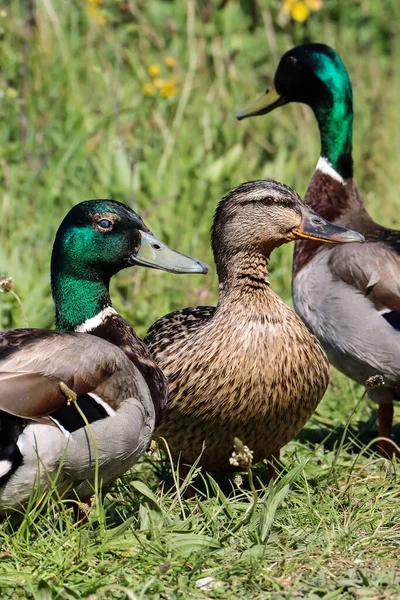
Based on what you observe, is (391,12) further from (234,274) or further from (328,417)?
(234,274)

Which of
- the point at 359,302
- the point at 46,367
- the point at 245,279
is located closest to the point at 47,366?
the point at 46,367

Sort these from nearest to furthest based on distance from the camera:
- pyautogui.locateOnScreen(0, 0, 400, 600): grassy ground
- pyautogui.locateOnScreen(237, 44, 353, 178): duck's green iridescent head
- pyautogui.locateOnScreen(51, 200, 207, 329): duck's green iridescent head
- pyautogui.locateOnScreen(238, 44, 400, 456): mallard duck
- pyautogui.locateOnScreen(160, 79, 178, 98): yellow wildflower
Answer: pyautogui.locateOnScreen(0, 0, 400, 600): grassy ground, pyautogui.locateOnScreen(51, 200, 207, 329): duck's green iridescent head, pyautogui.locateOnScreen(238, 44, 400, 456): mallard duck, pyautogui.locateOnScreen(237, 44, 353, 178): duck's green iridescent head, pyautogui.locateOnScreen(160, 79, 178, 98): yellow wildflower

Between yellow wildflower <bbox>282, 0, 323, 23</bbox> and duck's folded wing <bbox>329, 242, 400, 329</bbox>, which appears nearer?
duck's folded wing <bbox>329, 242, 400, 329</bbox>

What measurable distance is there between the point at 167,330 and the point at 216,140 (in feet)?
9.69

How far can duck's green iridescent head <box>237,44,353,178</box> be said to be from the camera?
5.21m

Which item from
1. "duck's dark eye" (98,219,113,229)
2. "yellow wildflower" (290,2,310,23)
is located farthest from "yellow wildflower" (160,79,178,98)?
"duck's dark eye" (98,219,113,229)

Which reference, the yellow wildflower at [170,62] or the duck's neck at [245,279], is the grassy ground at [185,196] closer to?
the yellow wildflower at [170,62]

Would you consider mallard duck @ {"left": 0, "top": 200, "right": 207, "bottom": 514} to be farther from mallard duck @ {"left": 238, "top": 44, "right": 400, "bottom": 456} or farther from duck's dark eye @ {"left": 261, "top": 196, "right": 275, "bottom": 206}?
mallard duck @ {"left": 238, "top": 44, "right": 400, "bottom": 456}

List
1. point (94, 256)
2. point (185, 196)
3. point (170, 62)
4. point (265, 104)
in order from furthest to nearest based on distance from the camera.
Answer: point (170, 62)
point (185, 196)
point (265, 104)
point (94, 256)

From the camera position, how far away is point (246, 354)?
3.65 m

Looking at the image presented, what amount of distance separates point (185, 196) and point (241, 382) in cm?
269

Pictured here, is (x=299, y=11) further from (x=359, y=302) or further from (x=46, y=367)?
(x=46, y=367)

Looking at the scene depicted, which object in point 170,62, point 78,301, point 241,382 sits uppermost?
point 170,62

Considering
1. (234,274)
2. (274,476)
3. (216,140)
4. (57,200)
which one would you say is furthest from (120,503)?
(216,140)
